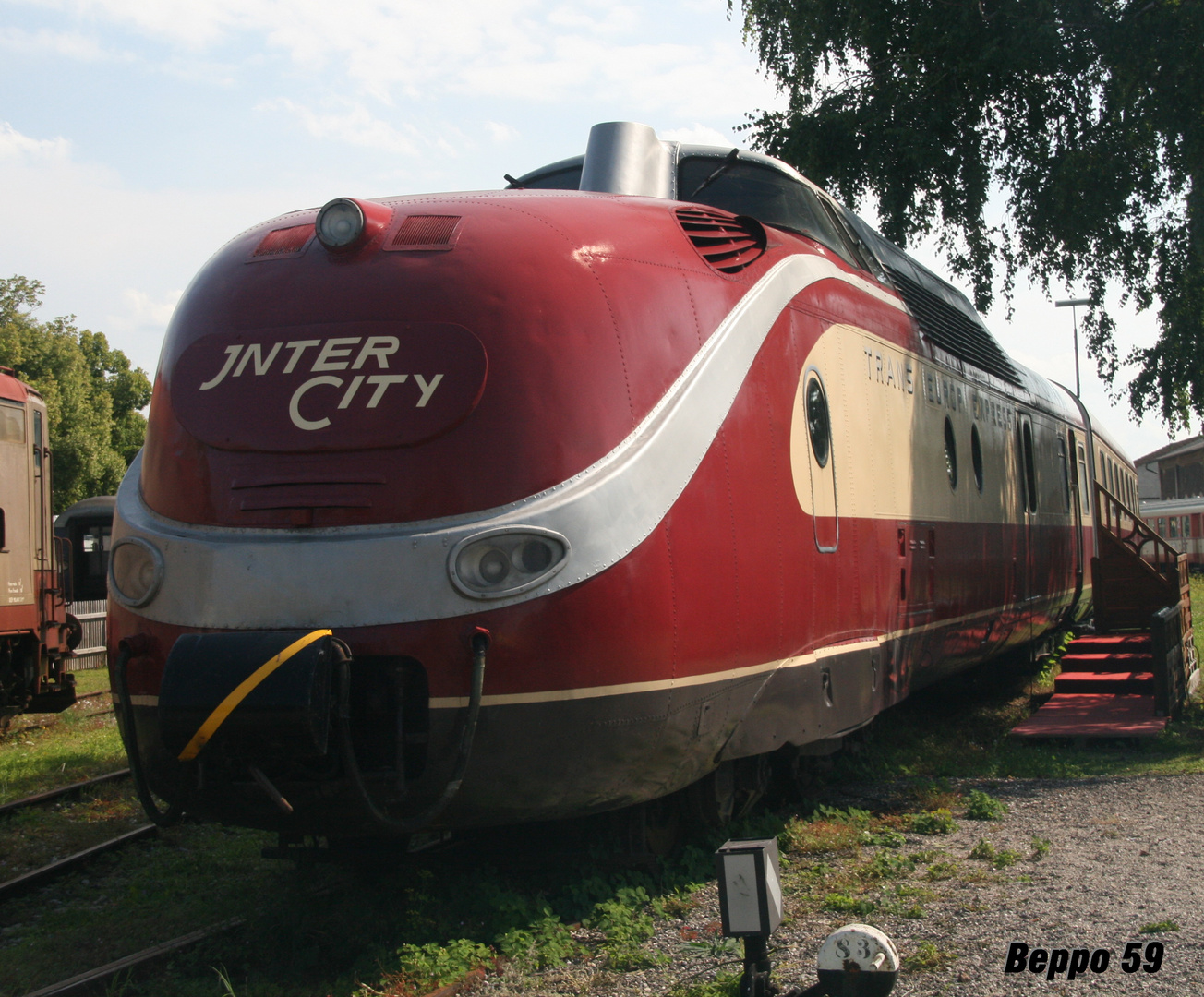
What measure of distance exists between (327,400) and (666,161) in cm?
351

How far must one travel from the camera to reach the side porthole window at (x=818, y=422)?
6.19 meters

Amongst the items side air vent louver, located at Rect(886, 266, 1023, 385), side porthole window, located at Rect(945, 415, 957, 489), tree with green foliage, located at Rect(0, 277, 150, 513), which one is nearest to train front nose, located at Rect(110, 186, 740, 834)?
side porthole window, located at Rect(945, 415, 957, 489)

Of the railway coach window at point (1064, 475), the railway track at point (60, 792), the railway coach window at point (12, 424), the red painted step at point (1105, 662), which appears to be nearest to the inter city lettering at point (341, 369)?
the railway track at point (60, 792)

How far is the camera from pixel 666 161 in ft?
23.8

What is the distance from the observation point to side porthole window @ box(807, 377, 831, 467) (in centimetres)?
619

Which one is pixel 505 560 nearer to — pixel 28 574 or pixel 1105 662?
pixel 28 574

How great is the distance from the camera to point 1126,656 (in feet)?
42.6

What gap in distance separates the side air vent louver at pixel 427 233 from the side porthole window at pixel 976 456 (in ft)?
19.4

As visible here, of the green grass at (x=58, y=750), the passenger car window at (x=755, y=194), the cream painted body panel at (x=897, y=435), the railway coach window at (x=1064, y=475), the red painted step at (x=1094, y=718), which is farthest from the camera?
the railway coach window at (x=1064, y=475)

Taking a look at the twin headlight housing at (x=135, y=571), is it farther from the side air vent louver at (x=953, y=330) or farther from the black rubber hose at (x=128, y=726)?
the side air vent louver at (x=953, y=330)

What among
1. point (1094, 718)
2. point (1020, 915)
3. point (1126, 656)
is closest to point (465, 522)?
point (1020, 915)

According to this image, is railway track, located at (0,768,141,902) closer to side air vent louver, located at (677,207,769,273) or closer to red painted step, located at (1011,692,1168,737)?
side air vent louver, located at (677,207,769,273)

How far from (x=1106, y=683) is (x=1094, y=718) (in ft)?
5.84

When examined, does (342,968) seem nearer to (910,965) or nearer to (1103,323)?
(910,965)
